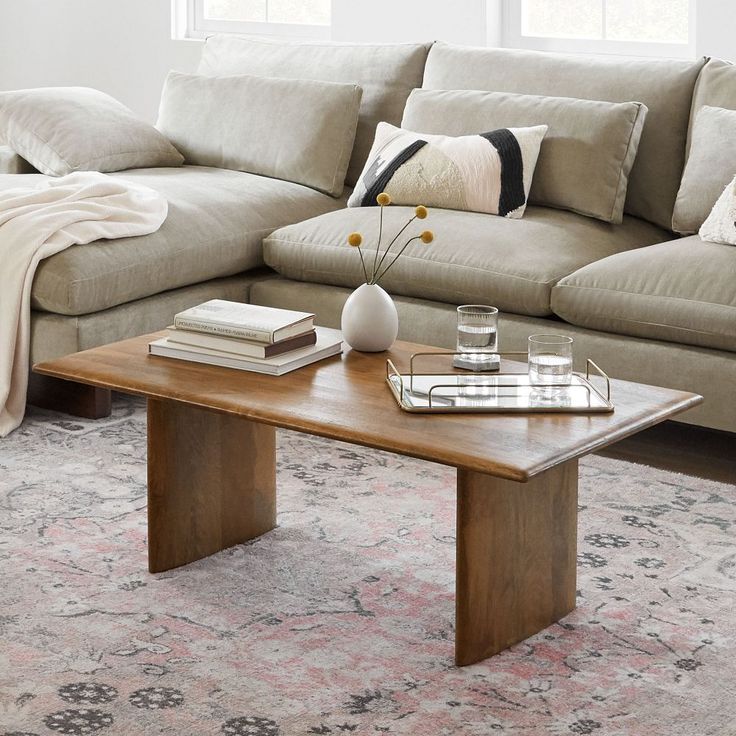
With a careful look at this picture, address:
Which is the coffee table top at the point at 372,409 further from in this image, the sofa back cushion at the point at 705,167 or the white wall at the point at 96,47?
the white wall at the point at 96,47

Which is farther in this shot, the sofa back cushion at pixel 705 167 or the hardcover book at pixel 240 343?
the sofa back cushion at pixel 705 167

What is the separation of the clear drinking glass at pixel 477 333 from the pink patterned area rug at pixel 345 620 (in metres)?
0.45

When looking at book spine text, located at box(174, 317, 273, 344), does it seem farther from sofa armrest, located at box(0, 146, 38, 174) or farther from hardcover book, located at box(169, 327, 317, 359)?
sofa armrest, located at box(0, 146, 38, 174)

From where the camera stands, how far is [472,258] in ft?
11.5

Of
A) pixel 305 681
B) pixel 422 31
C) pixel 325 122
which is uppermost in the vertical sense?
pixel 422 31

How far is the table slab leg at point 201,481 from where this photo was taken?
2527 millimetres

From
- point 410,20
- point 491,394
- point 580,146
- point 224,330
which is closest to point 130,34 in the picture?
point 410,20

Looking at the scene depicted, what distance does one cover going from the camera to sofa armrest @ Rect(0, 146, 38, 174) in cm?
449

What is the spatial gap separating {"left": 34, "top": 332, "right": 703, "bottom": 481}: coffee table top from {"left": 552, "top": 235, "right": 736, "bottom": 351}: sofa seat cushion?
2.73 feet

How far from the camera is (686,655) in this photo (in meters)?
2.20

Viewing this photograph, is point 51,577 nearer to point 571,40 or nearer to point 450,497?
point 450,497

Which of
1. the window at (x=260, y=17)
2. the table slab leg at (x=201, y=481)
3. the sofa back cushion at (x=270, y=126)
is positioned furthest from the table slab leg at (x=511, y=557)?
the window at (x=260, y=17)

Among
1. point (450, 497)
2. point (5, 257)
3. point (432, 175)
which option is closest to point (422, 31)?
point (432, 175)

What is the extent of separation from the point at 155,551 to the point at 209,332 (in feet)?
1.47
